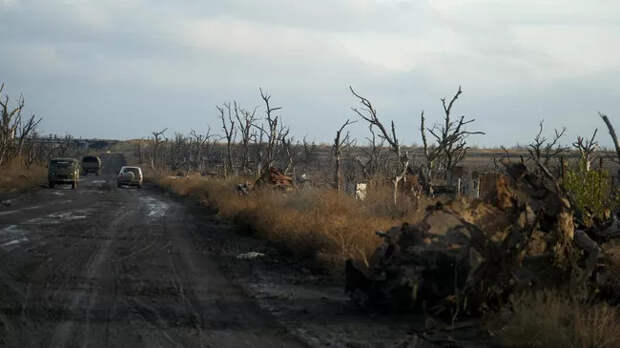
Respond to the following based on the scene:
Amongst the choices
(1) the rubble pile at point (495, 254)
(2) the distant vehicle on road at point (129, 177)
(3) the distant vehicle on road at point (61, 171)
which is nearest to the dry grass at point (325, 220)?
(1) the rubble pile at point (495, 254)

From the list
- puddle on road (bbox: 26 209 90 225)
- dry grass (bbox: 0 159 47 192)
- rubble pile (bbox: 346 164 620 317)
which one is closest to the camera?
rubble pile (bbox: 346 164 620 317)

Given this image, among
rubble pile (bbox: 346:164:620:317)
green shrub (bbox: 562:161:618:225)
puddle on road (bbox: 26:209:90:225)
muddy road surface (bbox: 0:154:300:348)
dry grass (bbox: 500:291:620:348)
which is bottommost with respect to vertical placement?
puddle on road (bbox: 26:209:90:225)

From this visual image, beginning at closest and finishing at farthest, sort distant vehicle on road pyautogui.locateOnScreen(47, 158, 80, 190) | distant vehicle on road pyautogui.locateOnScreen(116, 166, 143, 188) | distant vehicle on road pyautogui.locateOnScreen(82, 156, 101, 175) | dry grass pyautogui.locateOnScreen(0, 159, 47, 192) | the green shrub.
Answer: the green shrub < dry grass pyautogui.locateOnScreen(0, 159, 47, 192) < distant vehicle on road pyautogui.locateOnScreen(47, 158, 80, 190) < distant vehicle on road pyautogui.locateOnScreen(116, 166, 143, 188) < distant vehicle on road pyautogui.locateOnScreen(82, 156, 101, 175)

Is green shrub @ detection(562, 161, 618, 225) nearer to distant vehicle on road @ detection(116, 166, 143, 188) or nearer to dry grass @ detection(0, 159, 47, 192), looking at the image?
dry grass @ detection(0, 159, 47, 192)

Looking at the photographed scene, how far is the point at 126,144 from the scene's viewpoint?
640 feet

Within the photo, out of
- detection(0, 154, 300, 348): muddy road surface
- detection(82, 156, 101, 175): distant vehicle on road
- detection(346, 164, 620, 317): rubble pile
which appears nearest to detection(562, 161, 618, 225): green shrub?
detection(346, 164, 620, 317): rubble pile

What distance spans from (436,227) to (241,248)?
8.88 m

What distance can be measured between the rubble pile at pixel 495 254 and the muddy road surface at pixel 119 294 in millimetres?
1952

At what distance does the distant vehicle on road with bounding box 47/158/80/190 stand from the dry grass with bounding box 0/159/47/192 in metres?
1.49

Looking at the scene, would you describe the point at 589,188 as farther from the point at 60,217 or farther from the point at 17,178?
the point at 17,178

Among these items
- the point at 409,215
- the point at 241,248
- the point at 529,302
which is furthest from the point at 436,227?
the point at 241,248

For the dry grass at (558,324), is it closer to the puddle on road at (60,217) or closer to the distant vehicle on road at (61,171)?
the puddle on road at (60,217)

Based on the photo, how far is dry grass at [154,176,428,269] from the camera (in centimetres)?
1392

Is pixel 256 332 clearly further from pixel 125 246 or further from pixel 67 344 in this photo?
pixel 125 246
